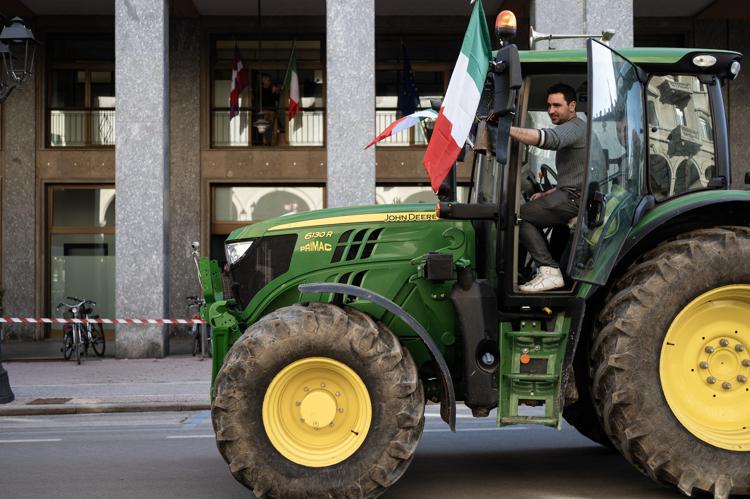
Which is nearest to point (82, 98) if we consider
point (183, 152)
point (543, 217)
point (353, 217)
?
point (183, 152)

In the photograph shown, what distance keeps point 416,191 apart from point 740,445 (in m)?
19.2

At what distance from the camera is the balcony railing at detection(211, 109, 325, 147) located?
24828 mm

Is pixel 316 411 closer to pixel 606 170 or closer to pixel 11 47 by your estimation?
pixel 606 170

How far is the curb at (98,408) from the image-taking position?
12.6 m

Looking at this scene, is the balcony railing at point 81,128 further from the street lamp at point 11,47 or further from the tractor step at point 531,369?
the tractor step at point 531,369

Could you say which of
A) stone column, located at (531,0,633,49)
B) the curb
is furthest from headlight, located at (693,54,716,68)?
stone column, located at (531,0,633,49)

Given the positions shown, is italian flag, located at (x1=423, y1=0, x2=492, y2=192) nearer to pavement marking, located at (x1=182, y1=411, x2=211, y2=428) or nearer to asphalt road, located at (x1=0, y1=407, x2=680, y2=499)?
asphalt road, located at (x1=0, y1=407, x2=680, y2=499)

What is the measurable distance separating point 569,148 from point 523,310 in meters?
1.11

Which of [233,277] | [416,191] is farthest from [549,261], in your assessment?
[416,191]

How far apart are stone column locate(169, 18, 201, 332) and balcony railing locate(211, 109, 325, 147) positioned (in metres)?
0.64

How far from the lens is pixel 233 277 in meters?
6.60

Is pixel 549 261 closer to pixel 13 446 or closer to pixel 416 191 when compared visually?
pixel 13 446

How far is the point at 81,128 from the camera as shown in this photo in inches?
979

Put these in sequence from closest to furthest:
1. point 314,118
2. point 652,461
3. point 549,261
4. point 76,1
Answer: point 652,461
point 549,261
point 76,1
point 314,118
